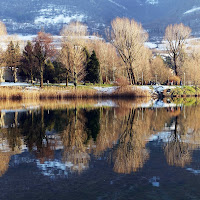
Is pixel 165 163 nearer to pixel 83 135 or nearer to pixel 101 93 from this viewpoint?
pixel 83 135

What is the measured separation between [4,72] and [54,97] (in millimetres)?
29828

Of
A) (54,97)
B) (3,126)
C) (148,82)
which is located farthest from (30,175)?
(148,82)

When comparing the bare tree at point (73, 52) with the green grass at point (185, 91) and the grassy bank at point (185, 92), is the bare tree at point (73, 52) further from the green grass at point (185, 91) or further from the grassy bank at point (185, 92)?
the green grass at point (185, 91)

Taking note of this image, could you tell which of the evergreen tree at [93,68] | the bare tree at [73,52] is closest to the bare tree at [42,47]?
the bare tree at [73,52]

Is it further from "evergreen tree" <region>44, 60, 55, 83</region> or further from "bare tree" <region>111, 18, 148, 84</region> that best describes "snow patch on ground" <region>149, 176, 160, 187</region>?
"evergreen tree" <region>44, 60, 55, 83</region>

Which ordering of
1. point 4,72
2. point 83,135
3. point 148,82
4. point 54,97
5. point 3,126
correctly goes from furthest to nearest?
point 4,72 < point 148,82 < point 54,97 < point 3,126 < point 83,135

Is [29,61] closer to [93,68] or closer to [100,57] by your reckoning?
[93,68]

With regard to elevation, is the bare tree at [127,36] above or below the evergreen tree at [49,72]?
above

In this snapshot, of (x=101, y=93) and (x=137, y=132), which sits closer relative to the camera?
(x=137, y=132)

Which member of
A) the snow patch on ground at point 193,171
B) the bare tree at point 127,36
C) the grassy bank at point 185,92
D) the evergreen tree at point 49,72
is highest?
the bare tree at point 127,36

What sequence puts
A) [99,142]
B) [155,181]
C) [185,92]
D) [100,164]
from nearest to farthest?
[155,181]
[100,164]
[99,142]
[185,92]

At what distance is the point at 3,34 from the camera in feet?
152

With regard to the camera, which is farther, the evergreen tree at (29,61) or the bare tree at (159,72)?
the bare tree at (159,72)

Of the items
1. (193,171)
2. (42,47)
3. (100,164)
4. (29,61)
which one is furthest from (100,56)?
(193,171)
